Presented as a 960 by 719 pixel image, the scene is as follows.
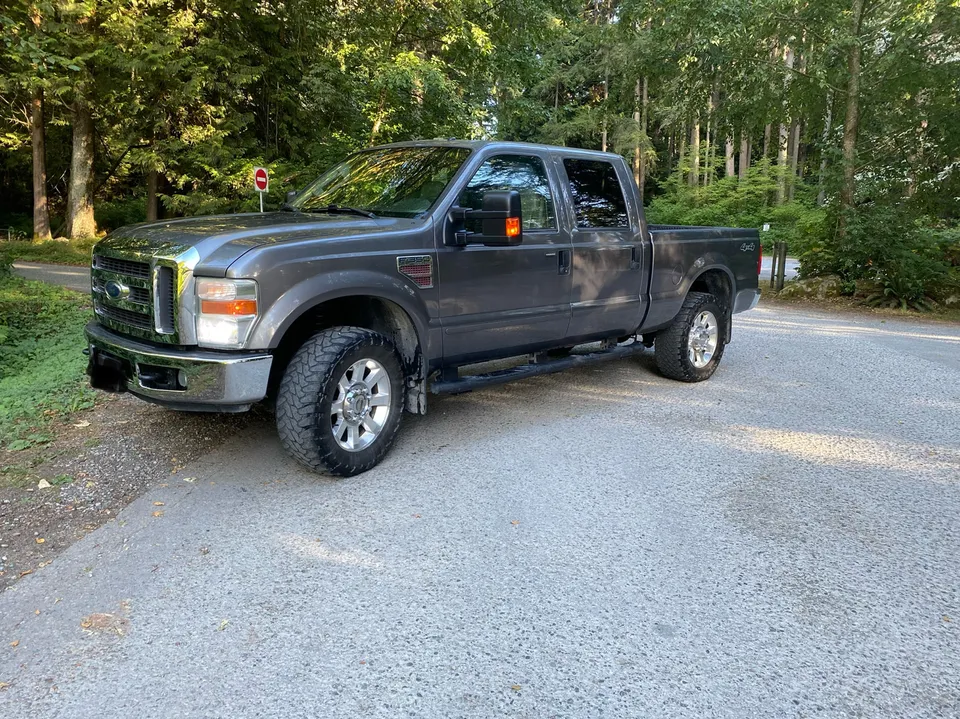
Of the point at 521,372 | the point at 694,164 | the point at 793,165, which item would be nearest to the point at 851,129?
the point at 521,372

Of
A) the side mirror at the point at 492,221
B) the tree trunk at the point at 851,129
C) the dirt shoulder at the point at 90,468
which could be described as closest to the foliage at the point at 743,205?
the tree trunk at the point at 851,129

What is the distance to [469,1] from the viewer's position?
16625 mm

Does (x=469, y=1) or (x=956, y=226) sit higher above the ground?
(x=469, y=1)

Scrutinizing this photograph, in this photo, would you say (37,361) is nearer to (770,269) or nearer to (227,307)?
(227,307)

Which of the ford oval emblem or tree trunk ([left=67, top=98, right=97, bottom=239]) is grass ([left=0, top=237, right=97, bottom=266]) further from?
the ford oval emblem

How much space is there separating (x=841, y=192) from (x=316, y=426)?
12234mm

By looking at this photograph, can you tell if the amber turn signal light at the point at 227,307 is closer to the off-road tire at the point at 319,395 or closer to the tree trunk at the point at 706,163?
the off-road tire at the point at 319,395

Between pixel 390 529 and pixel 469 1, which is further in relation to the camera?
pixel 469 1

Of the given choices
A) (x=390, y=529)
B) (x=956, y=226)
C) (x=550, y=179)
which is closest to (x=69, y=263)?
(x=550, y=179)

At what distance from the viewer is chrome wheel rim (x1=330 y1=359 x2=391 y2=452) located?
4250 mm

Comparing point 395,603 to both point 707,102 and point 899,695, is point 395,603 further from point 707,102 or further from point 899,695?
point 707,102

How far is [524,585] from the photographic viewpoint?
3.16 m

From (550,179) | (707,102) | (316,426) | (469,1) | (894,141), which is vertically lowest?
(316,426)

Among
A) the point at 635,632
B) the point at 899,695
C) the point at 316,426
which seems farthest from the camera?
the point at 316,426
